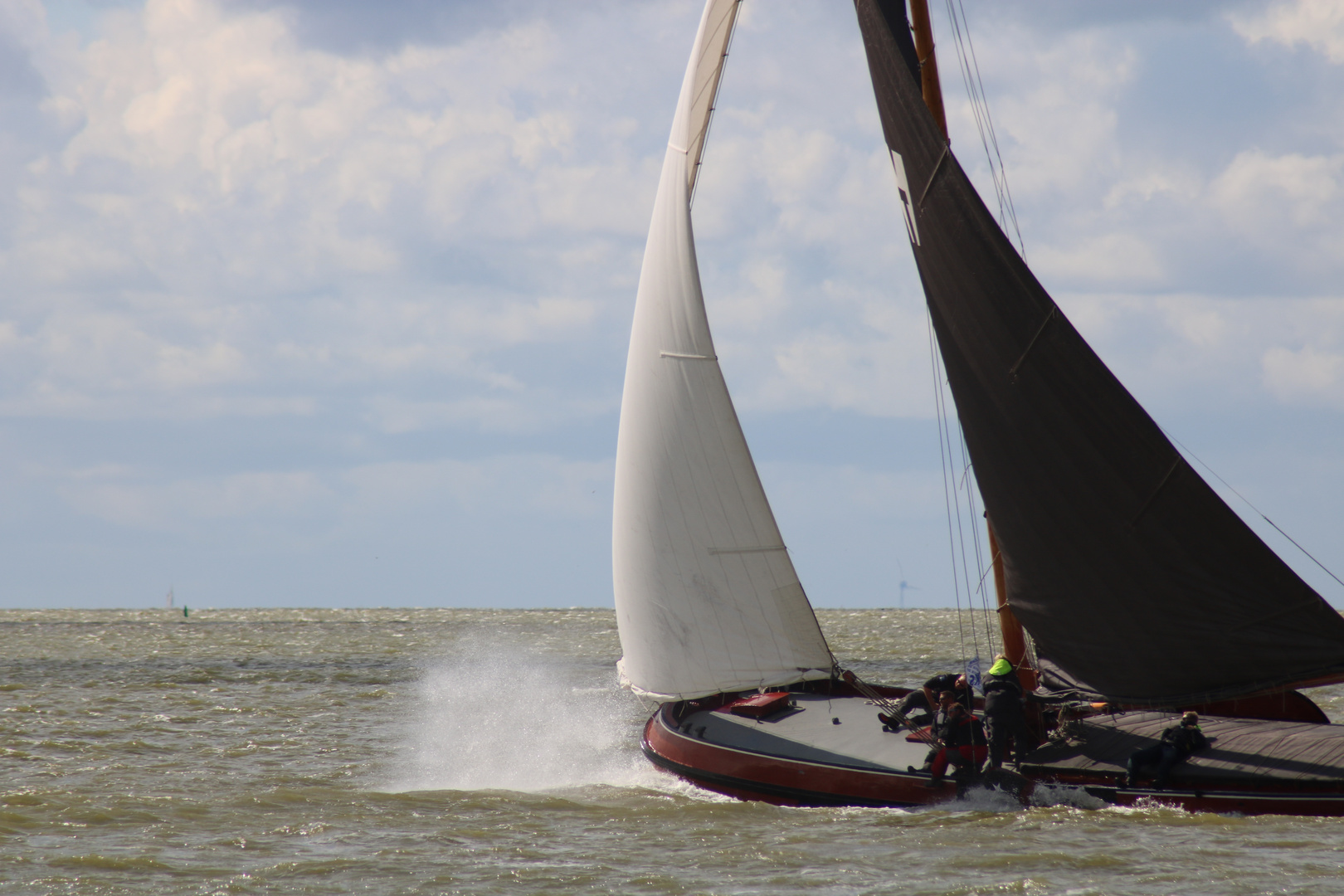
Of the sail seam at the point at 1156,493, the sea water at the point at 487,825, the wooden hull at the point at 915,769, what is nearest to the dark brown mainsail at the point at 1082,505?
the sail seam at the point at 1156,493

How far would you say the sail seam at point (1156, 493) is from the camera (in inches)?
555

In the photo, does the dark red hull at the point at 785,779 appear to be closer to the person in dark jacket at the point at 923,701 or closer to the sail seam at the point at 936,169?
the person in dark jacket at the point at 923,701

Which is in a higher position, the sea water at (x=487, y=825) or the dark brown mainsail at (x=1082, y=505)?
the dark brown mainsail at (x=1082, y=505)

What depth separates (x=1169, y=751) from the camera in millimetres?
13578

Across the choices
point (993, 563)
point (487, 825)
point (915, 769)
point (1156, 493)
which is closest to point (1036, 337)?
point (1156, 493)

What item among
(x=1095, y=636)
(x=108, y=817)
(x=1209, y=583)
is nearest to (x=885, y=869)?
(x=1095, y=636)

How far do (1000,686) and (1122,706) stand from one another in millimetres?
2008

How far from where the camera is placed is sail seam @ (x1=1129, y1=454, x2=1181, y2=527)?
46.2ft

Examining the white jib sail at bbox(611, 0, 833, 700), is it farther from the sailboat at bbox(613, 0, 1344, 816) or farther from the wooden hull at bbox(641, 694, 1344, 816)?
the wooden hull at bbox(641, 694, 1344, 816)

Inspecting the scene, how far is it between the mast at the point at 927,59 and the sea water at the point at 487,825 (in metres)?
8.71

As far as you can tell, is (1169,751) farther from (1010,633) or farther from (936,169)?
(936,169)

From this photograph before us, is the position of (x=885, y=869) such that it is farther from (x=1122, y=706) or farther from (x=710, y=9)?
(x=710, y=9)

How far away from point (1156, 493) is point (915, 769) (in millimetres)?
4111

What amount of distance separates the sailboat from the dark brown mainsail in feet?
0.08
